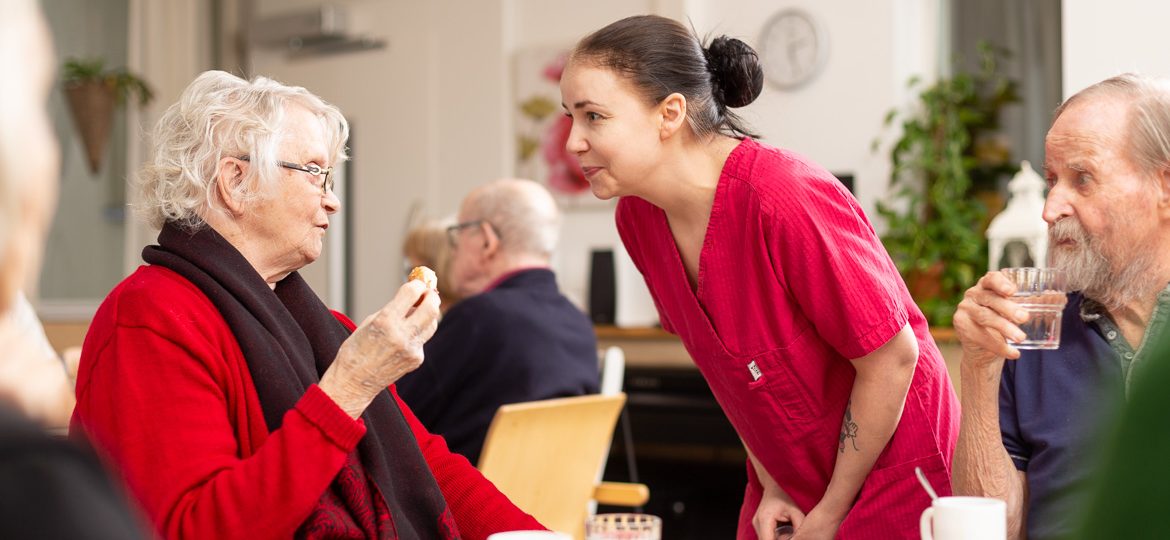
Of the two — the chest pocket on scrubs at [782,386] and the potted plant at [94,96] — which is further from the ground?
the potted plant at [94,96]

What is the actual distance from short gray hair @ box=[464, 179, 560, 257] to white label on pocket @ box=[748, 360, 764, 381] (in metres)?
1.45

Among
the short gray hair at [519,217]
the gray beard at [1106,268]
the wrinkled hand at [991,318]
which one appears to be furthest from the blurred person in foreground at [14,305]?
the short gray hair at [519,217]

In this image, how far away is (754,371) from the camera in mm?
1593

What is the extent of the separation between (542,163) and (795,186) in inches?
156

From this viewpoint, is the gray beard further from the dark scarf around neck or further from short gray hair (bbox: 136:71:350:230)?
short gray hair (bbox: 136:71:350:230)

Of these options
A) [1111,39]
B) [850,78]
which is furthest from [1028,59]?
[1111,39]

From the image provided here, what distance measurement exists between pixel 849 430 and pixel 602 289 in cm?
351

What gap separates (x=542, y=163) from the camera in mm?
5445

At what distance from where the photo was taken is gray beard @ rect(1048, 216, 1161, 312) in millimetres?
1536

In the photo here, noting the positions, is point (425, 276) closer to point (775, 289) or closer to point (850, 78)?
point (775, 289)

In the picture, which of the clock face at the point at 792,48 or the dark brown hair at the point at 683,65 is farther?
the clock face at the point at 792,48

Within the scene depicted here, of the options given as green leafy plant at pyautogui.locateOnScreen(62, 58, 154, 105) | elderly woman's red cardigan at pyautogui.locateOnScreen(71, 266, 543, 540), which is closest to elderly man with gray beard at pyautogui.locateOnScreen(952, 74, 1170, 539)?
elderly woman's red cardigan at pyautogui.locateOnScreen(71, 266, 543, 540)

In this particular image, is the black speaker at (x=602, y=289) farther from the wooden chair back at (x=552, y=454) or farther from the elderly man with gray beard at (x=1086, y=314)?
the elderly man with gray beard at (x=1086, y=314)

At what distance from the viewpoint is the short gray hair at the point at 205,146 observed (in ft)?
5.04
